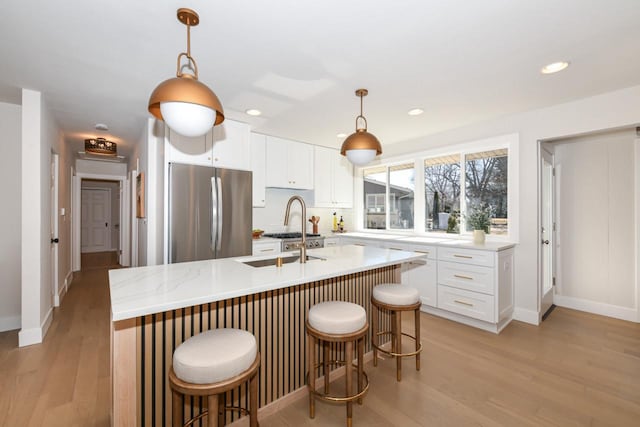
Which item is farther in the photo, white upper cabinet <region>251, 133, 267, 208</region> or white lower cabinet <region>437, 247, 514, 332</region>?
white upper cabinet <region>251, 133, 267, 208</region>

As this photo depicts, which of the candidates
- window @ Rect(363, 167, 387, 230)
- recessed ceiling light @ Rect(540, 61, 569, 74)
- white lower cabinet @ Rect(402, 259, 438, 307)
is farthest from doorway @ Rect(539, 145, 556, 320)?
window @ Rect(363, 167, 387, 230)

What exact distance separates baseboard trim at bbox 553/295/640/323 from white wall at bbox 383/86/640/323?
3.19 feet

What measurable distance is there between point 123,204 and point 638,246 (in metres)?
8.87

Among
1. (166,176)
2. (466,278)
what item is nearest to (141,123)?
(166,176)

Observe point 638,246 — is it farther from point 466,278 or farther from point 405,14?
point 405,14

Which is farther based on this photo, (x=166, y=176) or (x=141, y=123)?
(x=141, y=123)

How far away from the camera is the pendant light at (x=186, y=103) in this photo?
135 cm

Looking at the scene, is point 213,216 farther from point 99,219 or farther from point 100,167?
point 99,219

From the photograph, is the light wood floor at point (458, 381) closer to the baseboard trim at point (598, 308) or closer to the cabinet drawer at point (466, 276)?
the baseboard trim at point (598, 308)

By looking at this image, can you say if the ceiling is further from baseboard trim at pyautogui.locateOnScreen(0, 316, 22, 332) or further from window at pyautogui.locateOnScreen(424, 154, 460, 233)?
baseboard trim at pyautogui.locateOnScreen(0, 316, 22, 332)

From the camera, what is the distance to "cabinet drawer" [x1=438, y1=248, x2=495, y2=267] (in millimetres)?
3056

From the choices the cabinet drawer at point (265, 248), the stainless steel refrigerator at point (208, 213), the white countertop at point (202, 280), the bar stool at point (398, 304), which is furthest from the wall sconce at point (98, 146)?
the bar stool at point (398, 304)

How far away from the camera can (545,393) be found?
6.61 ft

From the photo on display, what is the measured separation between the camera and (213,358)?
121 centimetres
